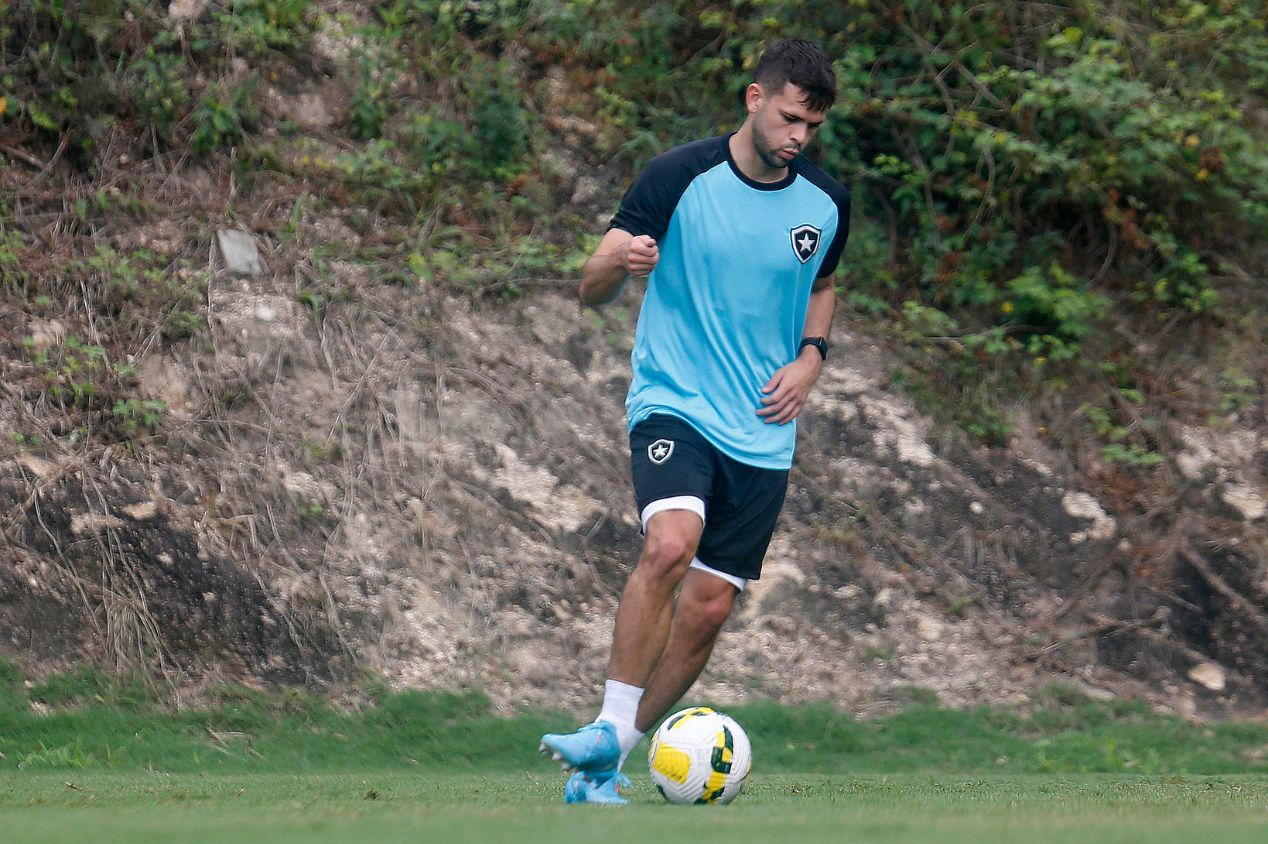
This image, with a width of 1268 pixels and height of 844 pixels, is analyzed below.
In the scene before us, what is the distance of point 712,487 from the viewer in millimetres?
4793

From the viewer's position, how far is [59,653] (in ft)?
22.5

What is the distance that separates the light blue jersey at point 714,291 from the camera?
4.79 metres

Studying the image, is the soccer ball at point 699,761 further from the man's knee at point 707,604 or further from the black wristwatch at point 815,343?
the black wristwatch at point 815,343

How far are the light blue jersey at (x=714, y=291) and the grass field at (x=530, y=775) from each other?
128cm

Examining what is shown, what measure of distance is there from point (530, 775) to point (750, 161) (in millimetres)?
3092

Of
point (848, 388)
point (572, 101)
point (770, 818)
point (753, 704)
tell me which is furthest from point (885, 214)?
point (770, 818)

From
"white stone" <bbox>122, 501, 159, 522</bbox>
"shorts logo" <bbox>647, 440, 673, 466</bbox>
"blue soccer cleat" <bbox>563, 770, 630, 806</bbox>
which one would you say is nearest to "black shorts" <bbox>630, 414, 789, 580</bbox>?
"shorts logo" <bbox>647, 440, 673, 466</bbox>

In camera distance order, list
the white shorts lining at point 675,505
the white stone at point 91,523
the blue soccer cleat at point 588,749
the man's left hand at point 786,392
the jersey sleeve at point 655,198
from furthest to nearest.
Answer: the white stone at point 91,523 → the man's left hand at point 786,392 → the jersey sleeve at point 655,198 → the white shorts lining at point 675,505 → the blue soccer cleat at point 588,749

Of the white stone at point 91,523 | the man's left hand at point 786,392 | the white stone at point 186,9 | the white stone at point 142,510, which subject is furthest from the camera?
the white stone at point 186,9

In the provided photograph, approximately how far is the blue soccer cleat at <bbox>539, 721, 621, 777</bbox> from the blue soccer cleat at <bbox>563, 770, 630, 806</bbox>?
0.03 m

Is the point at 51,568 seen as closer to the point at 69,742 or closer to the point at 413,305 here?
the point at 69,742

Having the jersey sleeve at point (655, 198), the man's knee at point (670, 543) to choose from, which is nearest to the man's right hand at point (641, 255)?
the jersey sleeve at point (655, 198)

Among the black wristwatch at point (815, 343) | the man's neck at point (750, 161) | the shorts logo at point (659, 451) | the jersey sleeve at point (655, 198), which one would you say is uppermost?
the man's neck at point (750, 161)

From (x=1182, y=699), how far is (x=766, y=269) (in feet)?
14.7
